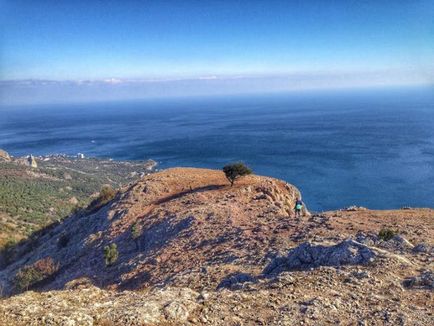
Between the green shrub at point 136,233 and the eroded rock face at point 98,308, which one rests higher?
the eroded rock face at point 98,308

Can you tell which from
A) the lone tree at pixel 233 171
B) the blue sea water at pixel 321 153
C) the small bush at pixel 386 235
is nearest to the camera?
the small bush at pixel 386 235

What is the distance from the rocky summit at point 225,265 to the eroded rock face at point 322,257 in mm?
39

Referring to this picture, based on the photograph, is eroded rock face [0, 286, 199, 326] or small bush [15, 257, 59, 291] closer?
eroded rock face [0, 286, 199, 326]

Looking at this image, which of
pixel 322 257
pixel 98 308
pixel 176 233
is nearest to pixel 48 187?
pixel 176 233

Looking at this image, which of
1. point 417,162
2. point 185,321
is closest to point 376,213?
point 185,321

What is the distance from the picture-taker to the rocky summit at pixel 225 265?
9.99m

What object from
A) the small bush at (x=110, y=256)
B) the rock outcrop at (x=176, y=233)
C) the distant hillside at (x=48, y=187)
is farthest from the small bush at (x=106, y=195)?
the small bush at (x=110, y=256)

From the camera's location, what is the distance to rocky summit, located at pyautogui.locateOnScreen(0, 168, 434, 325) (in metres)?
9.99

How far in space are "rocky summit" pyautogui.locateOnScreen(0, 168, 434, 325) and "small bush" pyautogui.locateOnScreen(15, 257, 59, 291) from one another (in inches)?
3.8

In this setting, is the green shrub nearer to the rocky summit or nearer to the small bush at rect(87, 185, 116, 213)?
the rocky summit

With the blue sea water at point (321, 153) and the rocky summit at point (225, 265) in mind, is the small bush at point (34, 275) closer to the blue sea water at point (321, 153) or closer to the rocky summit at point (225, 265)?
the rocky summit at point (225, 265)

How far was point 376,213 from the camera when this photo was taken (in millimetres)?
21750

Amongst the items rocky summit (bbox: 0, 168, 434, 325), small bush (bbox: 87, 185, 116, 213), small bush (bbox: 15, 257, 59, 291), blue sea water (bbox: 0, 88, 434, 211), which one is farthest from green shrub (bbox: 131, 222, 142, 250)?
blue sea water (bbox: 0, 88, 434, 211)

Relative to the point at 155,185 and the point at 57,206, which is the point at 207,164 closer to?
the point at 57,206
